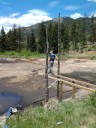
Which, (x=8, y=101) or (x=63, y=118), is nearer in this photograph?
(x=63, y=118)

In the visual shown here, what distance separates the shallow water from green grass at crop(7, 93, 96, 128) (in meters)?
4.64

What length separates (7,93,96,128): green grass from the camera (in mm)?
9789

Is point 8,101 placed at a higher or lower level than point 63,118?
lower

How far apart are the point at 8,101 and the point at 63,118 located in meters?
8.11

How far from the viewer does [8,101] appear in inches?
704

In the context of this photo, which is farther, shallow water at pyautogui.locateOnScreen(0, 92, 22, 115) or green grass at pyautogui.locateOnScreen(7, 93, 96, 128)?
shallow water at pyautogui.locateOnScreen(0, 92, 22, 115)

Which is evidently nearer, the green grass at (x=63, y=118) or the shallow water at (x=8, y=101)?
the green grass at (x=63, y=118)

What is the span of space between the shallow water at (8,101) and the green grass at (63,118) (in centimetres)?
464

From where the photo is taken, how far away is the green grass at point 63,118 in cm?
979

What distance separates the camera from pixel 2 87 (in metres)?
22.8

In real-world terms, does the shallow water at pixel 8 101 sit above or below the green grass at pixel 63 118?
below

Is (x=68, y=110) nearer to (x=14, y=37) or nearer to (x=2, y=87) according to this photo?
(x=2, y=87)

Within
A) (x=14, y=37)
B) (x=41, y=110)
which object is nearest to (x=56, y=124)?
(x=41, y=110)

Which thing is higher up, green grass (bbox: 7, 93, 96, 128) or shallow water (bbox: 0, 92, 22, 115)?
green grass (bbox: 7, 93, 96, 128)
